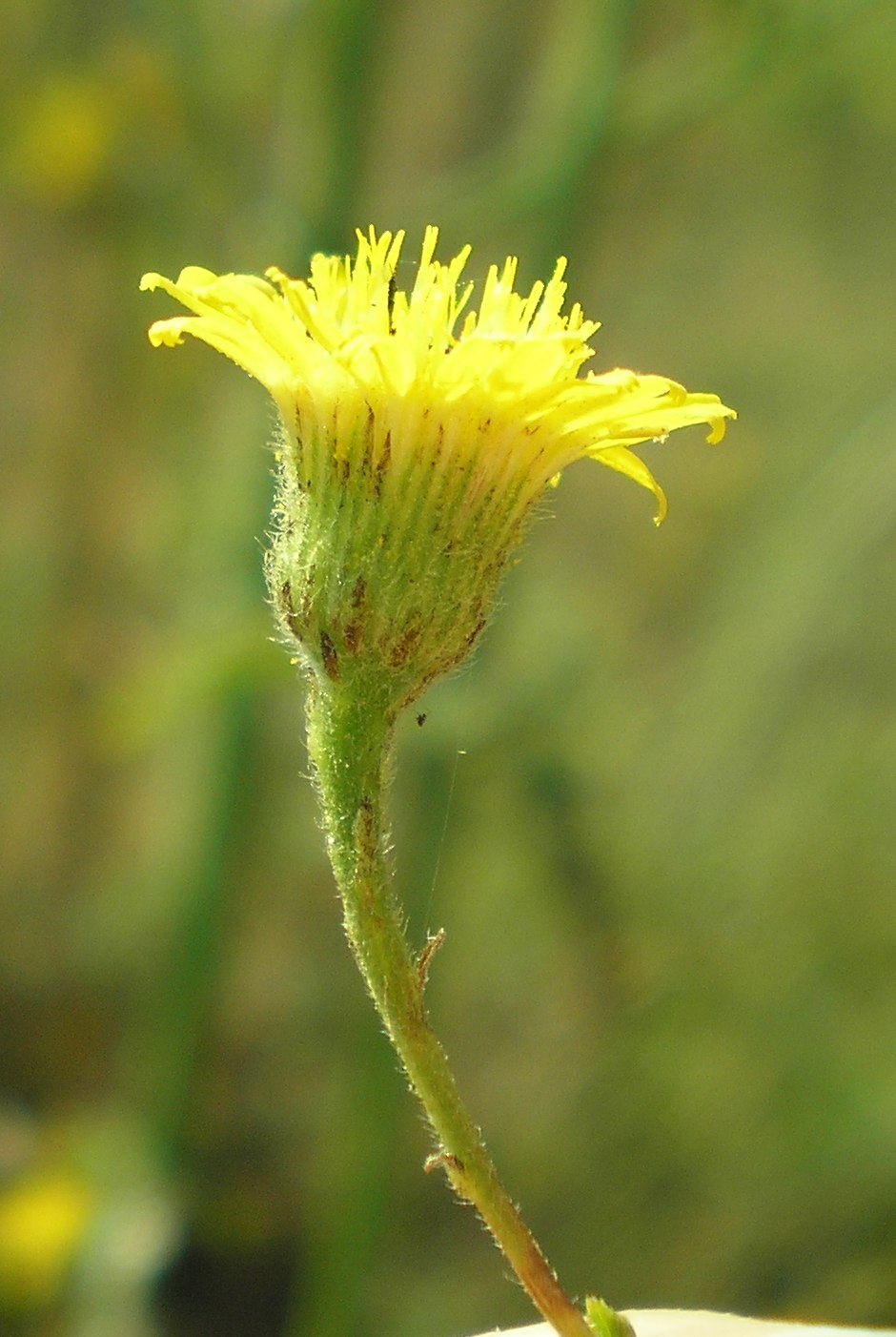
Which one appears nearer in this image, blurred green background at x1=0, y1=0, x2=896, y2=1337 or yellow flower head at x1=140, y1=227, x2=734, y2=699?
yellow flower head at x1=140, y1=227, x2=734, y2=699

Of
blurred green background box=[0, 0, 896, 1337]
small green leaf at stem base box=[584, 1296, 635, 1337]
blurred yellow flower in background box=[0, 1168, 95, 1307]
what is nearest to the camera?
small green leaf at stem base box=[584, 1296, 635, 1337]

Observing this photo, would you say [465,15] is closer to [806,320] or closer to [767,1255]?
[806,320]

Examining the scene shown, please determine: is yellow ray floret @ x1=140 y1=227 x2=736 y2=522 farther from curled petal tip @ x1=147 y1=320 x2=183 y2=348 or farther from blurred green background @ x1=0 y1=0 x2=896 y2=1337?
blurred green background @ x1=0 y1=0 x2=896 y2=1337

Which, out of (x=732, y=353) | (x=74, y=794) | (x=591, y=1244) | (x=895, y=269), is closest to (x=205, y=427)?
(x=74, y=794)

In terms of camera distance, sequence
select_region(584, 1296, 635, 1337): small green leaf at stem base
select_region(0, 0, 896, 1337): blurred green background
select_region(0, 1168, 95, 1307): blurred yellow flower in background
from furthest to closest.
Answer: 1. select_region(0, 1168, 95, 1307): blurred yellow flower in background
2. select_region(0, 0, 896, 1337): blurred green background
3. select_region(584, 1296, 635, 1337): small green leaf at stem base

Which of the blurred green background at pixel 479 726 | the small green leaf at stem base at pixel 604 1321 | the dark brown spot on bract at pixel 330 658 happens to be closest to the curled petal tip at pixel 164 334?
the dark brown spot on bract at pixel 330 658

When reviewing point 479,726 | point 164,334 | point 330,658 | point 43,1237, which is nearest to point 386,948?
point 330,658

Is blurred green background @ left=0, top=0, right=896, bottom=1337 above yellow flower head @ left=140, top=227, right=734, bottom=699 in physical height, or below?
above

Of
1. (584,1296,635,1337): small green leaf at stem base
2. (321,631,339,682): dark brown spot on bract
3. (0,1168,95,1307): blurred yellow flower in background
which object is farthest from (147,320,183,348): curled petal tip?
(0,1168,95,1307): blurred yellow flower in background
